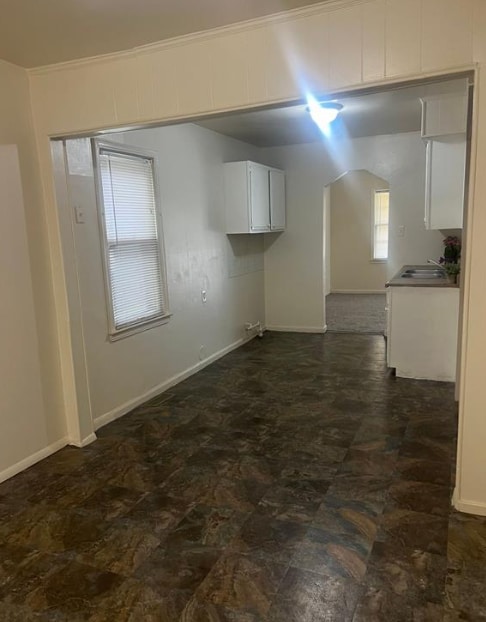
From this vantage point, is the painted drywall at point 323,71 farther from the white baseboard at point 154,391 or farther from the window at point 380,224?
the window at point 380,224

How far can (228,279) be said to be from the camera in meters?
5.67

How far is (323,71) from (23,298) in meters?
2.16

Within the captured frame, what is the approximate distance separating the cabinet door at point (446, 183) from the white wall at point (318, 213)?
5.21 ft

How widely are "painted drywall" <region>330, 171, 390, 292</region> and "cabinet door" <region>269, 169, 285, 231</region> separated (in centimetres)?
363

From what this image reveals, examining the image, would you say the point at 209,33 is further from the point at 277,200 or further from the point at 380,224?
the point at 380,224

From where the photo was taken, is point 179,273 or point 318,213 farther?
point 318,213

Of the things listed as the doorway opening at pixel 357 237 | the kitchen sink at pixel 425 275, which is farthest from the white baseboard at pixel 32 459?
the doorway opening at pixel 357 237

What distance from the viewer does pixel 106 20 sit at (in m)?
2.24

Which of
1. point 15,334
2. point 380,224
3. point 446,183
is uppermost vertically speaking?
point 446,183

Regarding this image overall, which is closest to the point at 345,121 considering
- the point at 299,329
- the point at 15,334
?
the point at 299,329

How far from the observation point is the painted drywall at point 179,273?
349 cm

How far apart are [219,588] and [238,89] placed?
2287 millimetres

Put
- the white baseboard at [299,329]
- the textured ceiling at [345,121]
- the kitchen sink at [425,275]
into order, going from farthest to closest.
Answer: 1. the white baseboard at [299,329]
2. the kitchen sink at [425,275]
3. the textured ceiling at [345,121]

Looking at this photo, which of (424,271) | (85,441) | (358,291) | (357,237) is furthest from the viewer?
(358,291)
